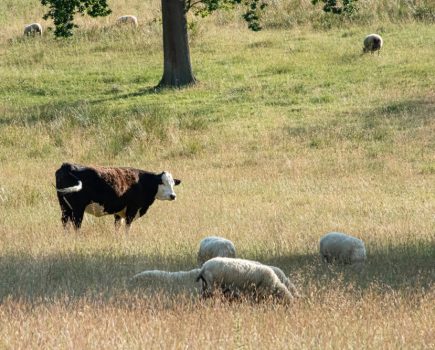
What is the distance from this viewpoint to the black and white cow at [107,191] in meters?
13.6

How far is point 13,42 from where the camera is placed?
40719 mm

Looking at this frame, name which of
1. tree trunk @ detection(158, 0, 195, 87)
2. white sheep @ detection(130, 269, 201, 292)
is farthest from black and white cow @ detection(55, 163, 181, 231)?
tree trunk @ detection(158, 0, 195, 87)

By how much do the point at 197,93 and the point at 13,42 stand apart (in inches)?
501

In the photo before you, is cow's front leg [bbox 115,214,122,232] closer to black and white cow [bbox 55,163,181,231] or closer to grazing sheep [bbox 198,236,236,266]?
black and white cow [bbox 55,163,181,231]

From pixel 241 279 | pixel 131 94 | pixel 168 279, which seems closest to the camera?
pixel 241 279

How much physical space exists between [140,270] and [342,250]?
2.30m

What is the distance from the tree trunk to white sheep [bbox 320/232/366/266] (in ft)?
68.2

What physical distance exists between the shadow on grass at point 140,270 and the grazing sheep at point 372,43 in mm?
23268

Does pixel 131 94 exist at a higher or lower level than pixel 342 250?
lower

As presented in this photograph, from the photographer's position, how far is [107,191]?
13852 mm

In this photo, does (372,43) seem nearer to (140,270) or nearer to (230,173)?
(230,173)

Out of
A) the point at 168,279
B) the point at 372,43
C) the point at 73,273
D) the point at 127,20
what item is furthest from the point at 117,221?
the point at 127,20

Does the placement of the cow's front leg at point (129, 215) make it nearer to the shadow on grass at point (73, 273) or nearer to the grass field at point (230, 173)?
the grass field at point (230, 173)

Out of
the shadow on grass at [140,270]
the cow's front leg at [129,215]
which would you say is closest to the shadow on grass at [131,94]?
the cow's front leg at [129,215]
